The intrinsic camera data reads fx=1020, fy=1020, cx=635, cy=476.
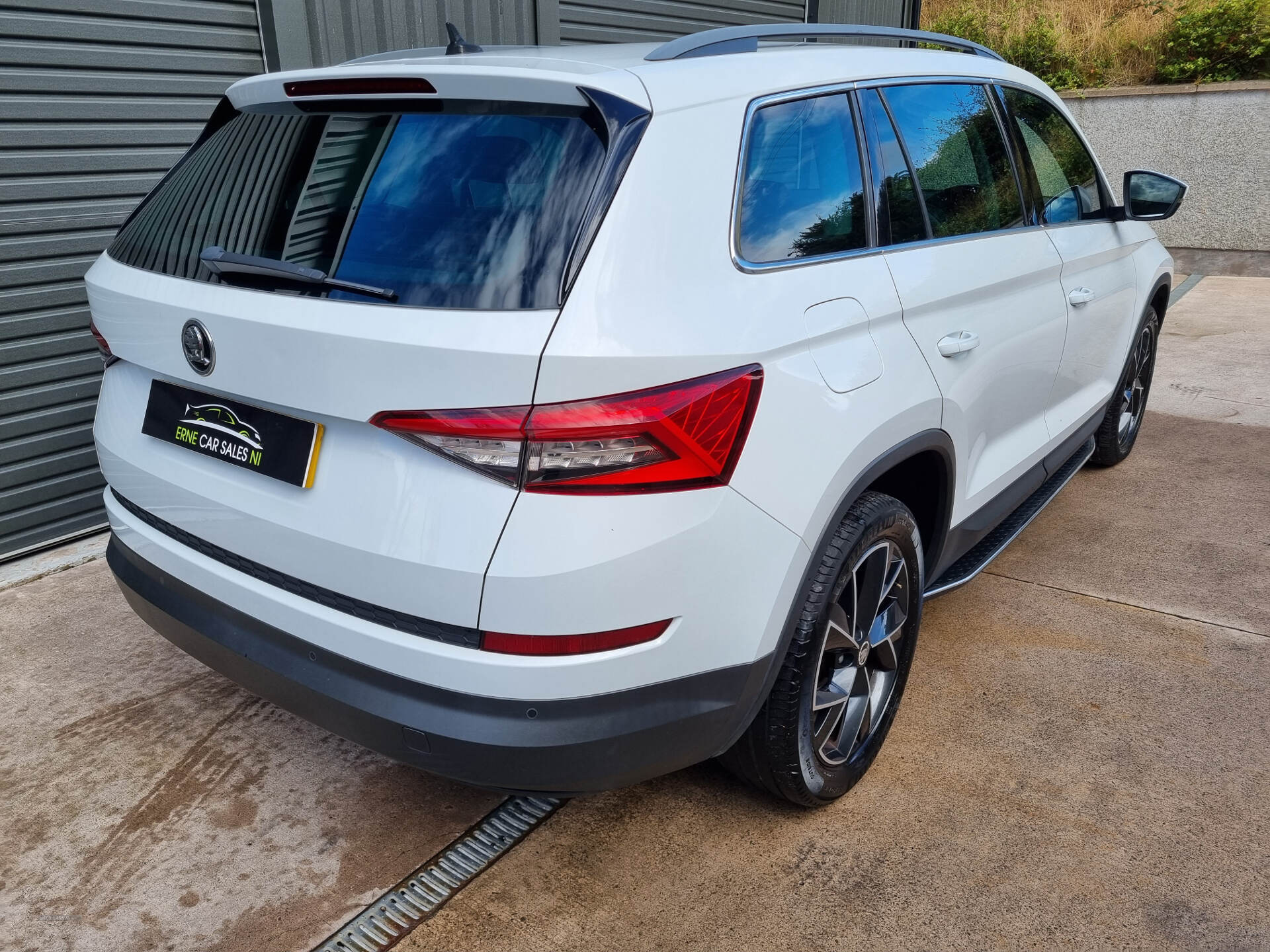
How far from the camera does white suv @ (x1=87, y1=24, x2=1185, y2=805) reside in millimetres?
1784

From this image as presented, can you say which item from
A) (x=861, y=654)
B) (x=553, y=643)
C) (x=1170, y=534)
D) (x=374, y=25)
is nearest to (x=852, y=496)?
(x=861, y=654)

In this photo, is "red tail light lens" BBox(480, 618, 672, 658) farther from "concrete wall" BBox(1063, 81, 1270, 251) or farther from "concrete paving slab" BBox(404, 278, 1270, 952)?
"concrete wall" BBox(1063, 81, 1270, 251)

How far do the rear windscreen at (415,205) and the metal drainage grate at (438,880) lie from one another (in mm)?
1013

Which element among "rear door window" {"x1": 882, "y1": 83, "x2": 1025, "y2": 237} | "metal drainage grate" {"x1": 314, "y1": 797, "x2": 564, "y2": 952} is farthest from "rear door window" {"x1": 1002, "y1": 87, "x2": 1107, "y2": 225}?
"metal drainage grate" {"x1": 314, "y1": 797, "x2": 564, "y2": 952}

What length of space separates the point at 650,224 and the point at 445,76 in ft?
1.71

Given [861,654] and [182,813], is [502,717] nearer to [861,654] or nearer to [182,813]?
[861,654]

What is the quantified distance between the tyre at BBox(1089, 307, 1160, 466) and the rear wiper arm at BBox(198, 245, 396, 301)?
148 inches

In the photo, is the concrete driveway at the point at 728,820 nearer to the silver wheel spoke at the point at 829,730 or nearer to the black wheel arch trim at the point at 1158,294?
the silver wheel spoke at the point at 829,730

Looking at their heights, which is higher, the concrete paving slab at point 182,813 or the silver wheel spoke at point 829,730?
the silver wheel spoke at point 829,730

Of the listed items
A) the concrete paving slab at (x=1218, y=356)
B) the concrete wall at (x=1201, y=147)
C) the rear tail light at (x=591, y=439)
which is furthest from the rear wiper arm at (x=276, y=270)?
the concrete wall at (x=1201, y=147)

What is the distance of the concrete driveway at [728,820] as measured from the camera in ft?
7.35

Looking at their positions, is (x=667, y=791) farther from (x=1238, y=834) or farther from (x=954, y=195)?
(x=954, y=195)

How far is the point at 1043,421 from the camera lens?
359 cm

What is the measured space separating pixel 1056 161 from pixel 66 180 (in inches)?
154
